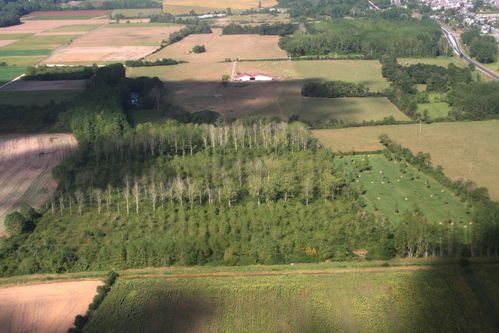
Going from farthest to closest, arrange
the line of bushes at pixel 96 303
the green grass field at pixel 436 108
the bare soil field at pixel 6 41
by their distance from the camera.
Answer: the bare soil field at pixel 6 41 < the green grass field at pixel 436 108 < the line of bushes at pixel 96 303

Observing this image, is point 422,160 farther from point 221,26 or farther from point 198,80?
point 221,26

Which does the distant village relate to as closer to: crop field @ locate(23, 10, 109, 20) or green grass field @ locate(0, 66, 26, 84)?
green grass field @ locate(0, 66, 26, 84)

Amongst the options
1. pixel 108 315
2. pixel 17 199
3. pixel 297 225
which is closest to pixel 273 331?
pixel 108 315

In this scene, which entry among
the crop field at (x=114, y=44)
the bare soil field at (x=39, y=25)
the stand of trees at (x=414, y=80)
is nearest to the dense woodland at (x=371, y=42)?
the stand of trees at (x=414, y=80)

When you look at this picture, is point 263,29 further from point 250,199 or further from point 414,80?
point 250,199

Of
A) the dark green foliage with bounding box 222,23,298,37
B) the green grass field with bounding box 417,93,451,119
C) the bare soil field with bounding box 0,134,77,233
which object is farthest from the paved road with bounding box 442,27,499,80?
the bare soil field with bounding box 0,134,77,233

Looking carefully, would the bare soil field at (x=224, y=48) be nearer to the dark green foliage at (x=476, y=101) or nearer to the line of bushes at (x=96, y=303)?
the dark green foliage at (x=476, y=101)
